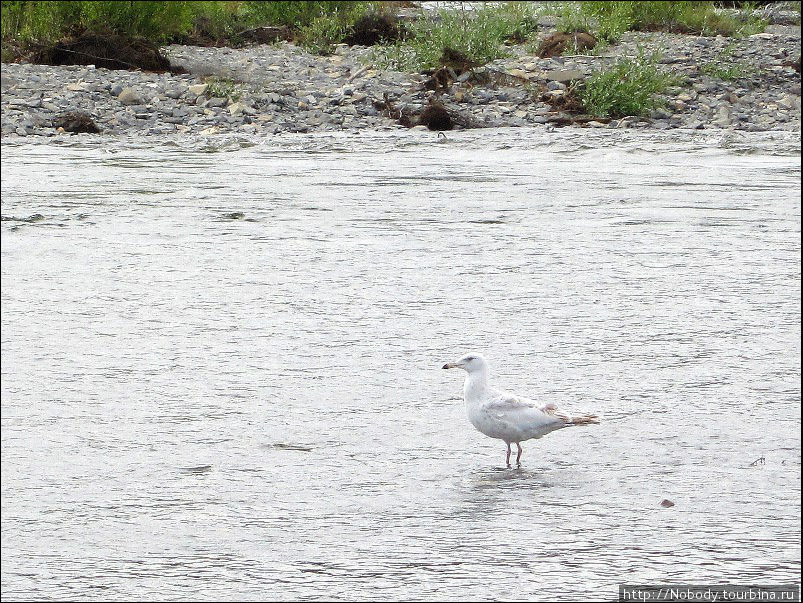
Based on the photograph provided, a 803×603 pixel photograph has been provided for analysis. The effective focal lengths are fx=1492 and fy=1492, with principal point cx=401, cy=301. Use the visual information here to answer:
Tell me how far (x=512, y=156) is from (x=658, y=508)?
1391 centimetres

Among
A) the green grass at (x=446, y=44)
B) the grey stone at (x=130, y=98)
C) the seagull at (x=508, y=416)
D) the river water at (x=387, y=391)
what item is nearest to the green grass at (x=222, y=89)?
the grey stone at (x=130, y=98)

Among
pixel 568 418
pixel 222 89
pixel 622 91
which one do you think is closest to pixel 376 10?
pixel 222 89

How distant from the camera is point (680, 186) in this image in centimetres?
1612

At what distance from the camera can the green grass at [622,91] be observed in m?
23.5

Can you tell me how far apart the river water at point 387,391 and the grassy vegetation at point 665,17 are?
18149mm

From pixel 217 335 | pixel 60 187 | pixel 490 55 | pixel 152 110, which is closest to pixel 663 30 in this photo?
pixel 490 55

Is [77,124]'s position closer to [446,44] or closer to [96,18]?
[96,18]

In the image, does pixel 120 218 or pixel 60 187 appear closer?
pixel 120 218

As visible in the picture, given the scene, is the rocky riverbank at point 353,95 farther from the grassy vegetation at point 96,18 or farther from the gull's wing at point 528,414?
the gull's wing at point 528,414

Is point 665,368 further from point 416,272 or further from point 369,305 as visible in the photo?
point 416,272

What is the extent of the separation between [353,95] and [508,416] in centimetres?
1830

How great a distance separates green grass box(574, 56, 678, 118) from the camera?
23547mm

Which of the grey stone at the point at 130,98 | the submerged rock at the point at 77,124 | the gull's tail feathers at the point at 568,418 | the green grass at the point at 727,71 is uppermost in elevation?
the gull's tail feathers at the point at 568,418

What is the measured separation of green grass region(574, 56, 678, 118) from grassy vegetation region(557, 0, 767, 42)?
7.75 metres
